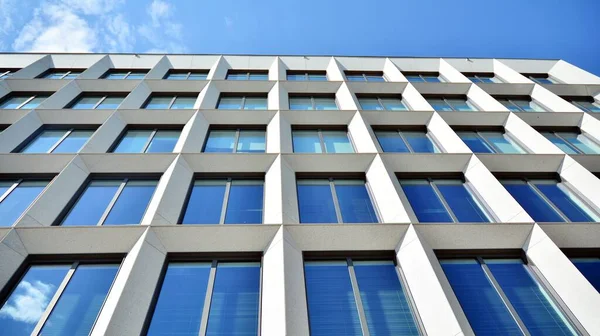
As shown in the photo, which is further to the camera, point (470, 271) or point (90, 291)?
point (470, 271)

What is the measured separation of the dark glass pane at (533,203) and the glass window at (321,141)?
5476 millimetres

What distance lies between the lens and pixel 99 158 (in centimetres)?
1016

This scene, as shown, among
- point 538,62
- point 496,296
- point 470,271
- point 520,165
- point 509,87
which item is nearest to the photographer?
point 496,296

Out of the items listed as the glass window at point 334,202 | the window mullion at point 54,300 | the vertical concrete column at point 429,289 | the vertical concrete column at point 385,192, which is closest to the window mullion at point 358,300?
the vertical concrete column at point 429,289

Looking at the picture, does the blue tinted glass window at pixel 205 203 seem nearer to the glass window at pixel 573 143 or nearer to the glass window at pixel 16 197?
the glass window at pixel 16 197

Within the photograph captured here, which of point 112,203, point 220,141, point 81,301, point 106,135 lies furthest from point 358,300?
point 106,135

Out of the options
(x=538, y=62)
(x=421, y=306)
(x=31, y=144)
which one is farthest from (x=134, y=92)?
(x=538, y=62)

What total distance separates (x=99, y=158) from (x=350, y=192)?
7.88m

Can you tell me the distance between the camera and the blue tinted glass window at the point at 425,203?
9.30 metres

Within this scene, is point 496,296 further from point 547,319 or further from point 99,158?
point 99,158

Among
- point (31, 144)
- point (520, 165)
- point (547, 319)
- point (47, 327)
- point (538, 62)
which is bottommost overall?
point (547, 319)

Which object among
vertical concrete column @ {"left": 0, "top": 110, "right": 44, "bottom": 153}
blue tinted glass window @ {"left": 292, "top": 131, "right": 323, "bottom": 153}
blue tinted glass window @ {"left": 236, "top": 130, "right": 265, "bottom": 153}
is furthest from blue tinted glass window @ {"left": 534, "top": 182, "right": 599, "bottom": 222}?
vertical concrete column @ {"left": 0, "top": 110, "right": 44, "bottom": 153}

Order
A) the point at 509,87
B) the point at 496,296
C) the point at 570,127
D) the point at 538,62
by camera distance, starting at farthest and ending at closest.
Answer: the point at 538,62
the point at 509,87
the point at 570,127
the point at 496,296

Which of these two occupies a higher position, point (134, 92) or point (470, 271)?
point (134, 92)
